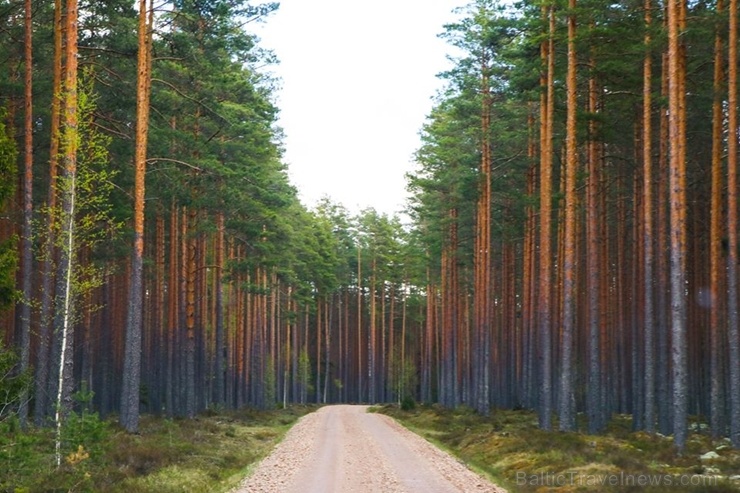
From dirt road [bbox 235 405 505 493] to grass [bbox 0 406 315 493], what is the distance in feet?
2.75

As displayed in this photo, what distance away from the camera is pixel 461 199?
4091 centimetres

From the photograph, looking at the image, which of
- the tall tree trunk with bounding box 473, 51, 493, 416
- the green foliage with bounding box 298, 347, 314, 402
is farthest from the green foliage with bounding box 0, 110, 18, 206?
the green foliage with bounding box 298, 347, 314, 402

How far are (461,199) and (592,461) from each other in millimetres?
25714

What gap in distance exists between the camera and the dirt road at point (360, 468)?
553 inches

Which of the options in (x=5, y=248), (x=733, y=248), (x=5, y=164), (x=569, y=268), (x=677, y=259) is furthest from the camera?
(x=569, y=268)

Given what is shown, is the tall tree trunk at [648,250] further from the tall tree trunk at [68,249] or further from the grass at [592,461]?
the tall tree trunk at [68,249]

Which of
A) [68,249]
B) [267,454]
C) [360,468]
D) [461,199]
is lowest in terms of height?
[267,454]

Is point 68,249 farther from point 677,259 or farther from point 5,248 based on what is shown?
point 677,259

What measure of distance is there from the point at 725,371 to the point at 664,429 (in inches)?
304

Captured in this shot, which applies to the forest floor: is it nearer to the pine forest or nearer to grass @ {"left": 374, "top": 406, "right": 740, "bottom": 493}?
grass @ {"left": 374, "top": 406, "right": 740, "bottom": 493}

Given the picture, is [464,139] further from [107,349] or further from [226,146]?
[107,349]

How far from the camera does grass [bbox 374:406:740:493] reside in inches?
531

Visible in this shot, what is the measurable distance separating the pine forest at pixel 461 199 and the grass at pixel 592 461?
1280mm

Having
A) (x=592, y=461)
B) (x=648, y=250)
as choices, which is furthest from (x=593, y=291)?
(x=592, y=461)
